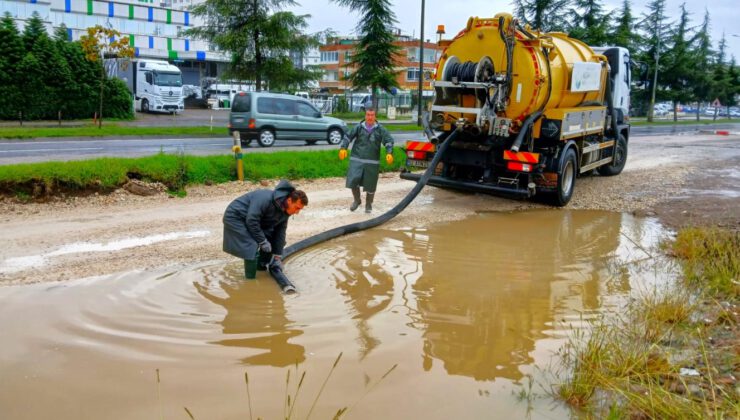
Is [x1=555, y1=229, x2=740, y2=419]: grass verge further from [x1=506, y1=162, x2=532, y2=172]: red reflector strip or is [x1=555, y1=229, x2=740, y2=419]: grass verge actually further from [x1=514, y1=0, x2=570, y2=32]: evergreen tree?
[x1=514, y1=0, x2=570, y2=32]: evergreen tree

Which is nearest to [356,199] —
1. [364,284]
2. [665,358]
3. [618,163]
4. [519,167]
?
[519,167]

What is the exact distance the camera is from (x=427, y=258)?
25.5 ft

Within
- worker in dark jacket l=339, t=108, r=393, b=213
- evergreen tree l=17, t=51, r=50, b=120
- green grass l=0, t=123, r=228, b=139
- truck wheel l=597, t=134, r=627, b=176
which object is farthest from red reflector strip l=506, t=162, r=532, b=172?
evergreen tree l=17, t=51, r=50, b=120

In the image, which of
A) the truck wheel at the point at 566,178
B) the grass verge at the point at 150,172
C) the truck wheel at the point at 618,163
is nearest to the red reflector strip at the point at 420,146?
the truck wheel at the point at 566,178

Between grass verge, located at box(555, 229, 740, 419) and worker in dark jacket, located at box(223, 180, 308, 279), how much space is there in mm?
2790

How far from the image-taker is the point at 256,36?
25406 millimetres

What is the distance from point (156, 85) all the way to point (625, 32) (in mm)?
27684

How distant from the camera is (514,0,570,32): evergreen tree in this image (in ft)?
113

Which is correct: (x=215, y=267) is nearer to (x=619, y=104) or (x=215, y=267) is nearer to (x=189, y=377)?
(x=189, y=377)

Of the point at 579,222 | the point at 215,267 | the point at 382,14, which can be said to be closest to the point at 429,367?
the point at 215,267

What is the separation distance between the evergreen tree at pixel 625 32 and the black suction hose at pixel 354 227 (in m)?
30.4

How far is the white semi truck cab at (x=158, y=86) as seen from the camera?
119 feet

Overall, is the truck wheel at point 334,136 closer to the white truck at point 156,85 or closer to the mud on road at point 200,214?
the mud on road at point 200,214

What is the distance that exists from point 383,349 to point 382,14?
27.9 meters
